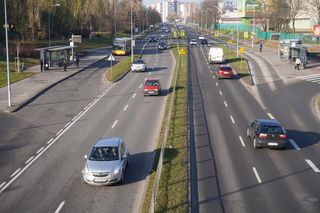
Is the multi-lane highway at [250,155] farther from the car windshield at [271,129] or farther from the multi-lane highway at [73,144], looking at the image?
the multi-lane highway at [73,144]

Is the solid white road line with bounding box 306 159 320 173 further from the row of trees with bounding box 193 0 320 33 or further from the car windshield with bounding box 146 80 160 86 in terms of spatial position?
the row of trees with bounding box 193 0 320 33

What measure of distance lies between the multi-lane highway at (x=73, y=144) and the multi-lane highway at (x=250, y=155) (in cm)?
257

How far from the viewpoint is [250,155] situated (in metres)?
23.6

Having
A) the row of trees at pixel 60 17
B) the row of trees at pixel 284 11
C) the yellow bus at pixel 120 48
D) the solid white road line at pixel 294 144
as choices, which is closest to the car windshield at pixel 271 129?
the solid white road line at pixel 294 144

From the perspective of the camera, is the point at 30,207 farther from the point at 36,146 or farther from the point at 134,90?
the point at 134,90

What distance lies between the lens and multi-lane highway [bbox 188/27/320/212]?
17578 mm

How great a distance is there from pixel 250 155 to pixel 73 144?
8.98 m

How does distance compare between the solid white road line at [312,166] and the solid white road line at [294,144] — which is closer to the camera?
the solid white road line at [312,166]

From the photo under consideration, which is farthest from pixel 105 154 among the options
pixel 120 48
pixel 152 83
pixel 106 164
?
pixel 120 48

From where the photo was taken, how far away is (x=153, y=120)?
30.8 m

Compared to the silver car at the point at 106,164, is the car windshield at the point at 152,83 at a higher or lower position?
higher

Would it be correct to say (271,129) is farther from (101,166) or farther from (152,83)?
(152,83)

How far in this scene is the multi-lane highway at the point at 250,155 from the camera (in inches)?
692

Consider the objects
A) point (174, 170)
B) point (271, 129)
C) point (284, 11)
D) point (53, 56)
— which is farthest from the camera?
point (284, 11)
